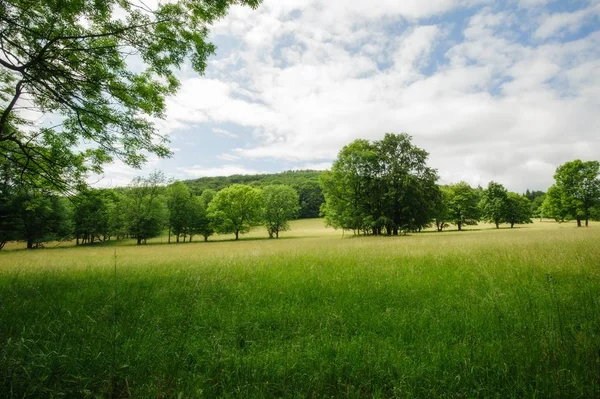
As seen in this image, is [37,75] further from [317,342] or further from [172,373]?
[317,342]

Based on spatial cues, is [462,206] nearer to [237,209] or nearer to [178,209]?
[237,209]

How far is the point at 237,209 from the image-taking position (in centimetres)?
6103

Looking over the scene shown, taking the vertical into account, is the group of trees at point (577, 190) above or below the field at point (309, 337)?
above

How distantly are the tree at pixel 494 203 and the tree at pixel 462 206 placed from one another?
2.30 m

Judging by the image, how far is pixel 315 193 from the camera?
3915 inches

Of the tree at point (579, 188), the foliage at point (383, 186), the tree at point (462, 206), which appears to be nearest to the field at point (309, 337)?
the foliage at point (383, 186)

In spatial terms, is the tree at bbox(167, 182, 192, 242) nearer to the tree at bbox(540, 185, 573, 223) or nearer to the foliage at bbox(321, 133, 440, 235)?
the foliage at bbox(321, 133, 440, 235)

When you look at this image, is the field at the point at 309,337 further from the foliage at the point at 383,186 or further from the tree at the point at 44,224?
the tree at the point at 44,224

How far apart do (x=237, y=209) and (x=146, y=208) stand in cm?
1846

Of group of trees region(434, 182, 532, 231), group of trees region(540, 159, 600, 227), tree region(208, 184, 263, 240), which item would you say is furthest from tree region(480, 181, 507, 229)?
tree region(208, 184, 263, 240)

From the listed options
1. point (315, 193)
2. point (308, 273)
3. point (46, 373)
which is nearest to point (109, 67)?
point (46, 373)

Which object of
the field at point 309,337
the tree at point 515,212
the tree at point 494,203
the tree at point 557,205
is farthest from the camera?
the tree at point 515,212

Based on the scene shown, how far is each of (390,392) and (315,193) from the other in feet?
318

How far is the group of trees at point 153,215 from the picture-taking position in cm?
4438
